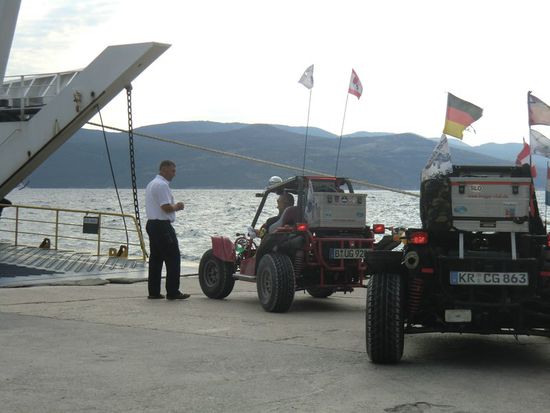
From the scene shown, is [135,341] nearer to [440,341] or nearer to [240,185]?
[440,341]

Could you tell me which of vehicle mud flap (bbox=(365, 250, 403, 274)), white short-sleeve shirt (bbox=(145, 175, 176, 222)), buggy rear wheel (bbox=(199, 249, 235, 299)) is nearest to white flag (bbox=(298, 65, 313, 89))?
buggy rear wheel (bbox=(199, 249, 235, 299))

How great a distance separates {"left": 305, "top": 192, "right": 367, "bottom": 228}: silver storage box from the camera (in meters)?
11.4

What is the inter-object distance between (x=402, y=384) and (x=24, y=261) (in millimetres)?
11570

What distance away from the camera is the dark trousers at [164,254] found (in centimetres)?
1204

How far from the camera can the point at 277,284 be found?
1074cm

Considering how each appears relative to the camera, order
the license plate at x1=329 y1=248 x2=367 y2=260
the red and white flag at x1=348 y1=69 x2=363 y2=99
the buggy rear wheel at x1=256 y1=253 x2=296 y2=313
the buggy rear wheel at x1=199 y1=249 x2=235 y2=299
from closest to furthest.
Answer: the buggy rear wheel at x1=256 y1=253 x2=296 y2=313 → the license plate at x1=329 y1=248 x2=367 y2=260 → the buggy rear wheel at x1=199 y1=249 x2=235 y2=299 → the red and white flag at x1=348 y1=69 x2=363 y2=99

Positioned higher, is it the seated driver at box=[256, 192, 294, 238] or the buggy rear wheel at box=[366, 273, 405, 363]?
the seated driver at box=[256, 192, 294, 238]

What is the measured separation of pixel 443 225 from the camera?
739cm

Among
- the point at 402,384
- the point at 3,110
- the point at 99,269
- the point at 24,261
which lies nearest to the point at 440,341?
the point at 402,384

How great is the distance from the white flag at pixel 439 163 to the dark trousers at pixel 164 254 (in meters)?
5.02

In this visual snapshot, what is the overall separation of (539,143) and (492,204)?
2.04 metres

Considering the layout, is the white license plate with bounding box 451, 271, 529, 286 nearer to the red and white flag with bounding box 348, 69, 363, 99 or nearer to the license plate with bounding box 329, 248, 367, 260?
the license plate with bounding box 329, 248, 367, 260

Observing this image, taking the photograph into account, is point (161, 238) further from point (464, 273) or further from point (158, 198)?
point (464, 273)

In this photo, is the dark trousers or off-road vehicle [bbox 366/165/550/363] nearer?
off-road vehicle [bbox 366/165/550/363]
